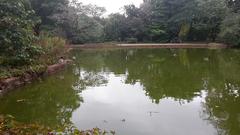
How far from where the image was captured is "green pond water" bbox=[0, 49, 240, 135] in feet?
19.1

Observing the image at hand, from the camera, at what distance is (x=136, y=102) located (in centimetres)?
762

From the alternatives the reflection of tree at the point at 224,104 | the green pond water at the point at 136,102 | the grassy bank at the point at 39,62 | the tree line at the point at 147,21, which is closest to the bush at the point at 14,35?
the grassy bank at the point at 39,62

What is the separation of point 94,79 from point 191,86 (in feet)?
11.3

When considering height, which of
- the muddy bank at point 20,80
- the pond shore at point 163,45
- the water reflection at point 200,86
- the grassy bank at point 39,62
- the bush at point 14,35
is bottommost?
the pond shore at point 163,45

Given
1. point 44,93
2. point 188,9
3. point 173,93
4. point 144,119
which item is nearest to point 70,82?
point 44,93

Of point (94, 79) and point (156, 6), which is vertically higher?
point (156, 6)

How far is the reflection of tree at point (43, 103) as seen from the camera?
6.27 metres

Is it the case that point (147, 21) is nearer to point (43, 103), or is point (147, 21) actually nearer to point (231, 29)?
point (231, 29)

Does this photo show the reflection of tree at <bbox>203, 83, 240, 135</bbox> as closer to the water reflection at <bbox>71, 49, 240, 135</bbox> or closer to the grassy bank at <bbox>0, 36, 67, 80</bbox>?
the water reflection at <bbox>71, 49, 240, 135</bbox>

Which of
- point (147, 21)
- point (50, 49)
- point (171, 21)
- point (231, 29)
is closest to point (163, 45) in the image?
point (171, 21)

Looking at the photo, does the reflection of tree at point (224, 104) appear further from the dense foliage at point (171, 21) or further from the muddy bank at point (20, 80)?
the dense foliage at point (171, 21)

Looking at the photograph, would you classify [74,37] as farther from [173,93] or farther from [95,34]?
[173,93]

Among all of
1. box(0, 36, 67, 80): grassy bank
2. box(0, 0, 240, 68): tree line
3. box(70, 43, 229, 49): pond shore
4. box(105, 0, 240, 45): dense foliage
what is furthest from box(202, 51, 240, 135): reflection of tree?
box(105, 0, 240, 45): dense foliage

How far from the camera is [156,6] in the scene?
3391 cm
